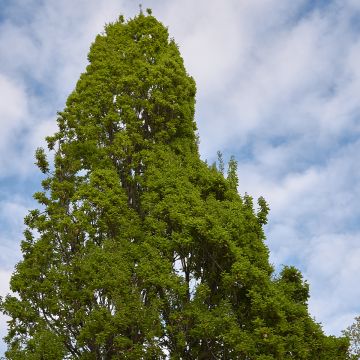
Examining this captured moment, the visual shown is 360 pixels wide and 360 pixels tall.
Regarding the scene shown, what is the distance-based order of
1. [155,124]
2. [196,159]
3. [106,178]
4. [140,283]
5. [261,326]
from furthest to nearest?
[155,124], [196,159], [106,178], [140,283], [261,326]

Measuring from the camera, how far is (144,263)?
12.8 m

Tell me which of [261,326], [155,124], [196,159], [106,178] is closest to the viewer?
[261,326]

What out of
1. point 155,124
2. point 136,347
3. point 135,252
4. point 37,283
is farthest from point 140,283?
point 155,124

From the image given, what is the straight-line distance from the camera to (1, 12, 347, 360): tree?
12.0 metres

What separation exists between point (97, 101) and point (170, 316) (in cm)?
798

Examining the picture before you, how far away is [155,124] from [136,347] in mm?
7767

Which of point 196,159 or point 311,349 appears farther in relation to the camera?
point 196,159

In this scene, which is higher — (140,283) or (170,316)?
(140,283)

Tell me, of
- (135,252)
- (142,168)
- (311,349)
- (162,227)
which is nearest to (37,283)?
(135,252)

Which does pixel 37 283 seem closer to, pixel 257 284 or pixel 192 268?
pixel 192 268

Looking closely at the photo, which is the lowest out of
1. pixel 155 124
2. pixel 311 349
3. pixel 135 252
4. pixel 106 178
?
pixel 311 349

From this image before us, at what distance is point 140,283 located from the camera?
1298 centimetres

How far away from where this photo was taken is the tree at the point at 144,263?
1202 cm

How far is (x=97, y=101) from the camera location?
54.3ft
